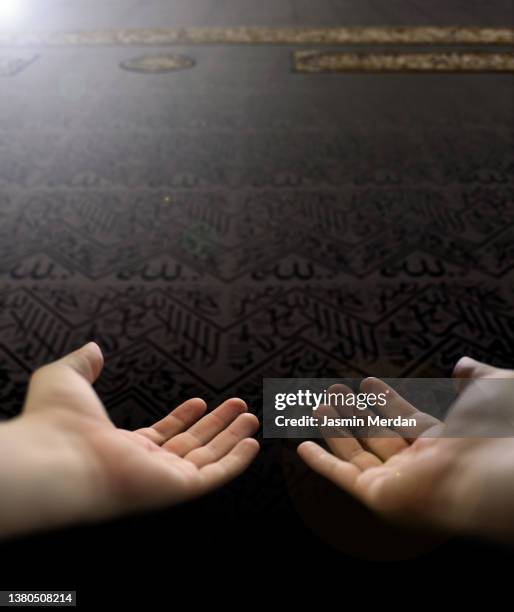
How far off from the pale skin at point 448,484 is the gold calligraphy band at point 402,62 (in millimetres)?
3607

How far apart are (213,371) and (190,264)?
57cm

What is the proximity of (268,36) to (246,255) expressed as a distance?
3.69 m

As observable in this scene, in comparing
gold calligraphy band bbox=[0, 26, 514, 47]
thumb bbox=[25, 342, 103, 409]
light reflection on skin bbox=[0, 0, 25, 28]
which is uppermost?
light reflection on skin bbox=[0, 0, 25, 28]

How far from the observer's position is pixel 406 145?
2.75 metres

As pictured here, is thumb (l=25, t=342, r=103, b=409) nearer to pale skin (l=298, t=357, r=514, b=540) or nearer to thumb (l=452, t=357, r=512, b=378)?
pale skin (l=298, t=357, r=514, b=540)

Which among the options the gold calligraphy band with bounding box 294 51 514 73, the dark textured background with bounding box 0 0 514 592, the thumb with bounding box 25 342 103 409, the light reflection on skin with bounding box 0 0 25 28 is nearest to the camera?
the thumb with bounding box 25 342 103 409

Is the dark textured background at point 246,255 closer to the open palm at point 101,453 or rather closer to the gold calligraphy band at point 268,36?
the open palm at point 101,453

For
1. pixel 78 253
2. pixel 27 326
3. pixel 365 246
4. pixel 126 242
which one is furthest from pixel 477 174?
pixel 27 326

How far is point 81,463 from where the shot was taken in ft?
2.65

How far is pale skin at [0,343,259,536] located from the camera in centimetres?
77

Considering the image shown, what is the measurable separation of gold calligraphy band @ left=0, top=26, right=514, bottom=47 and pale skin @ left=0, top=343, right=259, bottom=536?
4.42m

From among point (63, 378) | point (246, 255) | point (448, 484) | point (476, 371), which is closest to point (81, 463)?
point (63, 378)

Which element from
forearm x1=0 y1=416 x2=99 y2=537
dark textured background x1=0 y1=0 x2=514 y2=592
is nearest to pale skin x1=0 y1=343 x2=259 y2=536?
forearm x1=0 y1=416 x2=99 y2=537

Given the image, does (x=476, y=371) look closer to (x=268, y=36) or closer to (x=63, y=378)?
(x=63, y=378)
